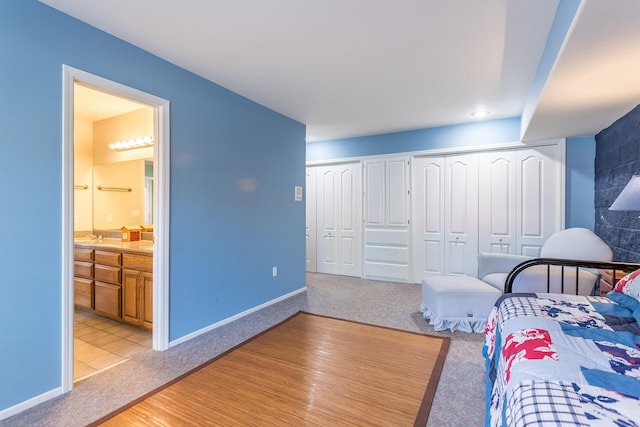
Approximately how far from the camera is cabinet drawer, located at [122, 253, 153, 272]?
2.86 m

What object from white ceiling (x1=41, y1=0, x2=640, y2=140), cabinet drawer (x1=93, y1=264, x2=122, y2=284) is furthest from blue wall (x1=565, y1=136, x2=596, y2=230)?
cabinet drawer (x1=93, y1=264, x2=122, y2=284)

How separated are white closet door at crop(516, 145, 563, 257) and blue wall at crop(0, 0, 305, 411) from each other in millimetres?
3066

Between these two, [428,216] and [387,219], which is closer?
[428,216]

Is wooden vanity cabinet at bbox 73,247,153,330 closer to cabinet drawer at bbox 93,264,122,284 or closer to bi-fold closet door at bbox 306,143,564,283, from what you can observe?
cabinet drawer at bbox 93,264,122,284

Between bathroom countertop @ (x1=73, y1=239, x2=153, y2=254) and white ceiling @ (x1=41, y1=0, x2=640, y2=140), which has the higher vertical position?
white ceiling @ (x1=41, y1=0, x2=640, y2=140)

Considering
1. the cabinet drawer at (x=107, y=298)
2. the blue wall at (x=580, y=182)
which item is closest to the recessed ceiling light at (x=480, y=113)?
the blue wall at (x=580, y=182)

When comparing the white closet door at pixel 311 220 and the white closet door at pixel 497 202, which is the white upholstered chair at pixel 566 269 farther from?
the white closet door at pixel 311 220

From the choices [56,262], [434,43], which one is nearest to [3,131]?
[56,262]

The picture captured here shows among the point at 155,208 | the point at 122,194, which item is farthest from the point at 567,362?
the point at 122,194

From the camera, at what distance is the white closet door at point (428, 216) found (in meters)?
4.80

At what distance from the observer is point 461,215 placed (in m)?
4.65

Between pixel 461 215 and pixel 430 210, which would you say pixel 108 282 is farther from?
pixel 461 215

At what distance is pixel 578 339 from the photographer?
1330mm

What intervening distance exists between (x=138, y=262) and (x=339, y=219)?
3417 mm
